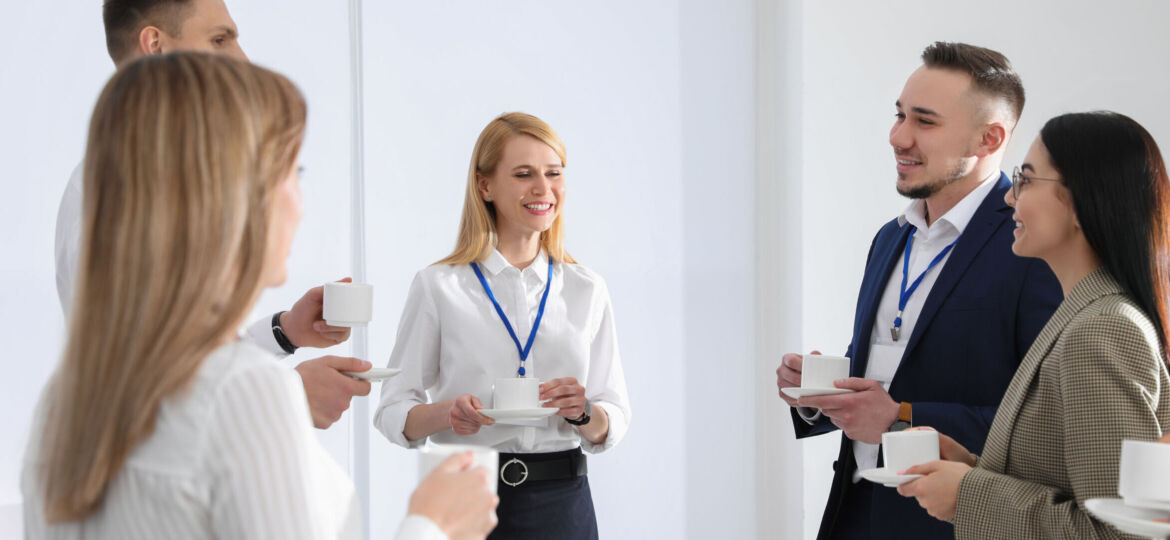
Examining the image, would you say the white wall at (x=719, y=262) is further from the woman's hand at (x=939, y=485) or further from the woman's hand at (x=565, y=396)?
the woman's hand at (x=939, y=485)

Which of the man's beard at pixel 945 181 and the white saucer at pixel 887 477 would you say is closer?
the white saucer at pixel 887 477

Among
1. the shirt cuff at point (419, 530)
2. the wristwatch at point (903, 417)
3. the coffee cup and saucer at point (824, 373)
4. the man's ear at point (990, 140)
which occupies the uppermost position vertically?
the man's ear at point (990, 140)

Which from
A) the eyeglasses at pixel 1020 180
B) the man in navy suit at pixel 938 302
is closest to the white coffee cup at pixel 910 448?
the man in navy suit at pixel 938 302

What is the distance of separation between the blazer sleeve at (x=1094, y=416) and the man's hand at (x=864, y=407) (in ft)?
1.93

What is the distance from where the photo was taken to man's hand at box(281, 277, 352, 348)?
246cm

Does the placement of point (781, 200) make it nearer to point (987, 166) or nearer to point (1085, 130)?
point (987, 166)

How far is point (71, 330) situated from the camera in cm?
107

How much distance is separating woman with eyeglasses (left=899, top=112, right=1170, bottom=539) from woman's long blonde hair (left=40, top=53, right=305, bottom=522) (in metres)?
1.36

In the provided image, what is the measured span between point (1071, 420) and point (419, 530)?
1137 mm

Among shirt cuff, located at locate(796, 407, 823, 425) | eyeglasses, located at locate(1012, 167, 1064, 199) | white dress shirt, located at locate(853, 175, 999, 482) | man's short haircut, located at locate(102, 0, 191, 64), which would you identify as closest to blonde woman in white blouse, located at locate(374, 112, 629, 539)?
shirt cuff, located at locate(796, 407, 823, 425)

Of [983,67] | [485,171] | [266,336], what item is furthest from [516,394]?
[983,67]

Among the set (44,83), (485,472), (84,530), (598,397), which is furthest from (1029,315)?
(44,83)

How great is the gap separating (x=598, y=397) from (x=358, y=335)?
1441 millimetres

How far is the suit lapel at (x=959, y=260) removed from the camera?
7.79ft
